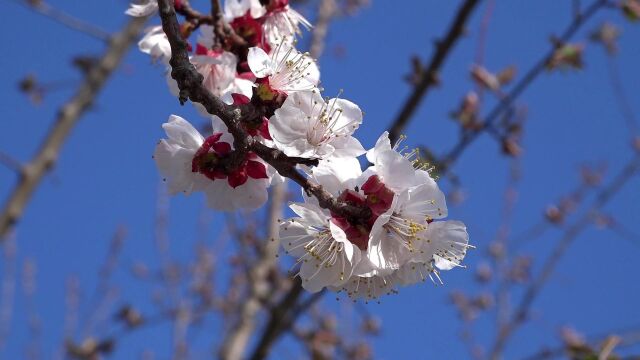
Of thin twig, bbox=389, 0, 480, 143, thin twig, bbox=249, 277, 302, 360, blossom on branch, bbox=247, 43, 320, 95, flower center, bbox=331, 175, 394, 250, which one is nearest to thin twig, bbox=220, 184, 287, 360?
thin twig, bbox=249, 277, 302, 360

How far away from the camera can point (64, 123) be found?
3529 mm

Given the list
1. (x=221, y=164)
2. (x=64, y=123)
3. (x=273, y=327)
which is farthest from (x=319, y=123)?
(x=64, y=123)

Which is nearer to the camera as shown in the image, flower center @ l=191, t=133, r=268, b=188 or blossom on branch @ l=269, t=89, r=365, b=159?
blossom on branch @ l=269, t=89, r=365, b=159

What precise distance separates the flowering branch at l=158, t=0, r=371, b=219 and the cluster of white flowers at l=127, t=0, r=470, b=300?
0.02m

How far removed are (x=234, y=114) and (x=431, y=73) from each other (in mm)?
1708

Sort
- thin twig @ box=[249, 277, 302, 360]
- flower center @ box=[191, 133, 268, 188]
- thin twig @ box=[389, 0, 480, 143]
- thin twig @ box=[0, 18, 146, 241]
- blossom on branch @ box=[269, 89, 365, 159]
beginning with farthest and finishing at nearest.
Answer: thin twig @ box=[0, 18, 146, 241] → thin twig @ box=[249, 277, 302, 360] → thin twig @ box=[389, 0, 480, 143] → flower center @ box=[191, 133, 268, 188] → blossom on branch @ box=[269, 89, 365, 159]

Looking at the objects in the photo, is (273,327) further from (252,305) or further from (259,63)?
(259,63)

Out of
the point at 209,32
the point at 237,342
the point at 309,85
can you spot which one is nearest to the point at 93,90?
the point at 237,342

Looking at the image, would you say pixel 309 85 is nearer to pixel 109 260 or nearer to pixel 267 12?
pixel 267 12

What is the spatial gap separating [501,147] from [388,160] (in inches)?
72.8

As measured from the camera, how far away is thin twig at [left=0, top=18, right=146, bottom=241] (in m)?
3.12

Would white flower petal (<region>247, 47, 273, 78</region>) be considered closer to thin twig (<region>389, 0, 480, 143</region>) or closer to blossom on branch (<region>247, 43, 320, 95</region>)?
blossom on branch (<region>247, 43, 320, 95</region>)

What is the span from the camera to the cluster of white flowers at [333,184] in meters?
1.24

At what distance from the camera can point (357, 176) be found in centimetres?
129
